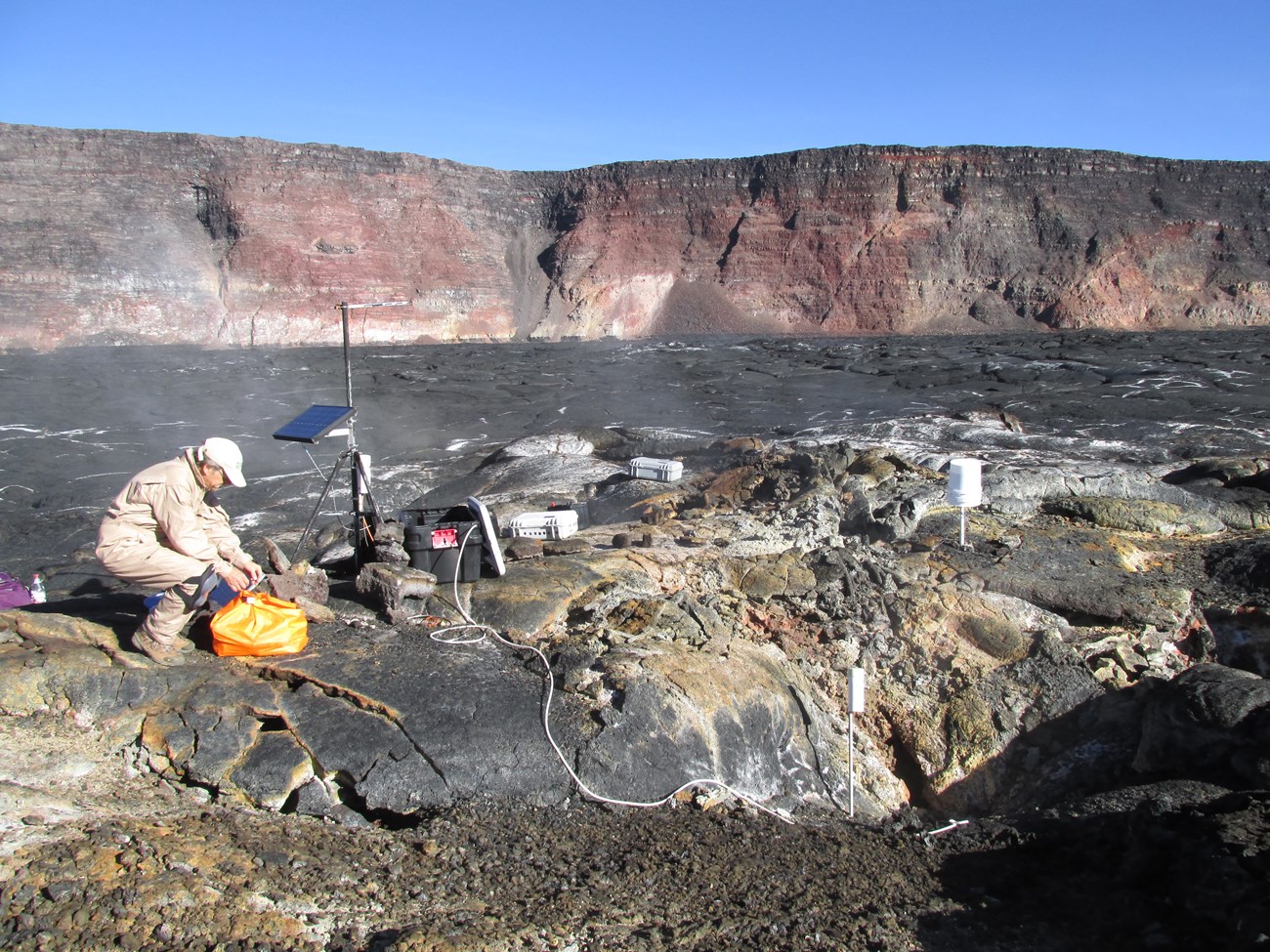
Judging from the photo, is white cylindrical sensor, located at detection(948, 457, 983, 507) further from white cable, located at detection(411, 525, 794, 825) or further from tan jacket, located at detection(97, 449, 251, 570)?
tan jacket, located at detection(97, 449, 251, 570)

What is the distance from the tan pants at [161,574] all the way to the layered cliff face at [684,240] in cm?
5194

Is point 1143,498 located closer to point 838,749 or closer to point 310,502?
point 838,749

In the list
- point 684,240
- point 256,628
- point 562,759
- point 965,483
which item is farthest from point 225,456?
point 684,240

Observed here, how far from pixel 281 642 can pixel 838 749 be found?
3655 mm

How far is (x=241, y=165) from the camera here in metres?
57.5

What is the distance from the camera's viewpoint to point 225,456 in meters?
5.45

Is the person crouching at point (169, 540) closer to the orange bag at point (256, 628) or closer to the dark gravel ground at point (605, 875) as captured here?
the orange bag at point (256, 628)

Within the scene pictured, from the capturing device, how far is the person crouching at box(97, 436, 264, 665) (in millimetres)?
5457

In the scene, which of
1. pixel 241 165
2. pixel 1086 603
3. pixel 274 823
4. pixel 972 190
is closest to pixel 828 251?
pixel 972 190

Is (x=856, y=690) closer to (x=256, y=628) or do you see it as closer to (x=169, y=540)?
(x=256, y=628)

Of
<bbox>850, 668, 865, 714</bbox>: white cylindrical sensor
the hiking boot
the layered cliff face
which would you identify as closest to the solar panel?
the hiking boot

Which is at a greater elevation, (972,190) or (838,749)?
(972,190)

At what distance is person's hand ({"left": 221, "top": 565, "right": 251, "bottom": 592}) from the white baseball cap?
53 cm

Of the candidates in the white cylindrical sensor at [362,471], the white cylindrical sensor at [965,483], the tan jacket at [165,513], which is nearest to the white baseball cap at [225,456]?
the tan jacket at [165,513]
